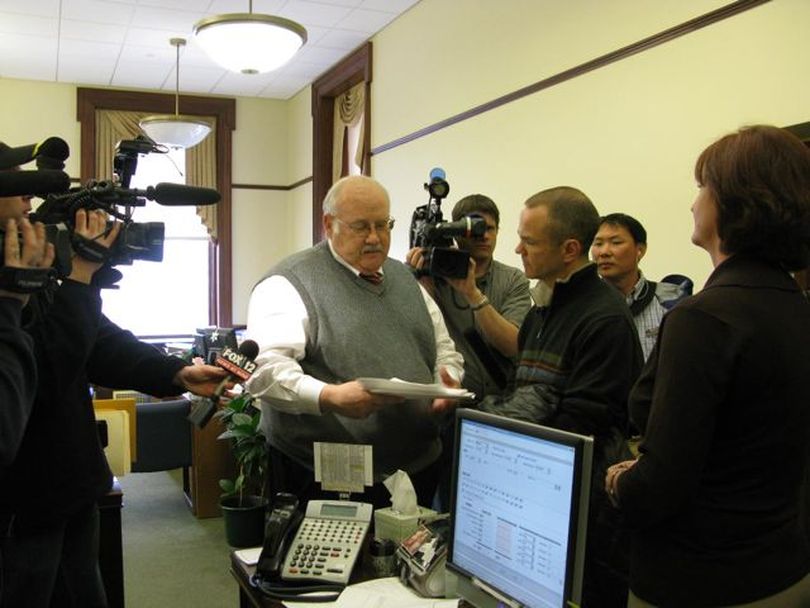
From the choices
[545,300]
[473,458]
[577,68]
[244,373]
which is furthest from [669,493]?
[577,68]

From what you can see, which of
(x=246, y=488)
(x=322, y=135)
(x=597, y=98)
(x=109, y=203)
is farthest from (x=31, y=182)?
(x=322, y=135)

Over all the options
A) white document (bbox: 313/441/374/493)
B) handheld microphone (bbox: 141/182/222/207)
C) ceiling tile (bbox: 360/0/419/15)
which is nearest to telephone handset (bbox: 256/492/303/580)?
white document (bbox: 313/441/374/493)

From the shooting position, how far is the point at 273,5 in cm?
505

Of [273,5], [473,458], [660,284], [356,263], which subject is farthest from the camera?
[273,5]

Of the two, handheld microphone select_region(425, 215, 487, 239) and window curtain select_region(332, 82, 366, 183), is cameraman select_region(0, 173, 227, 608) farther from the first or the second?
window curtain select_region(332, 82, 366, 183)

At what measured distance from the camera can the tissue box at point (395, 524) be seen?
5.44ft

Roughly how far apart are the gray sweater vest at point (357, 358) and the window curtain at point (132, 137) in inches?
202

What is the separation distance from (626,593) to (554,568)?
55cm

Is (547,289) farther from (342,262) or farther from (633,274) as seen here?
(633,274)

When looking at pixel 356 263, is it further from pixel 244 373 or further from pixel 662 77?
pixel 662 77

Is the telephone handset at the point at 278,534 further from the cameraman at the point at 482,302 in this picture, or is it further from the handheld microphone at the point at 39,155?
the cameraman at the point at 482,302

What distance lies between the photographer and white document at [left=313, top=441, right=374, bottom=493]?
1.80 metres

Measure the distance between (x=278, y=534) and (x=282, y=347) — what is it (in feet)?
1.80

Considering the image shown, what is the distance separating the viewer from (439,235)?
251 cm
